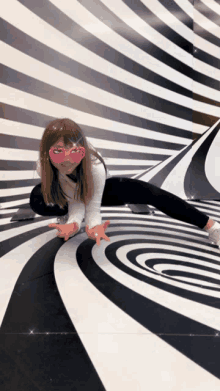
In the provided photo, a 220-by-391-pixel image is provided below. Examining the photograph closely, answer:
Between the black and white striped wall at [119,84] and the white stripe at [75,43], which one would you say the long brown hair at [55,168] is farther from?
the white stripe at [75,43]

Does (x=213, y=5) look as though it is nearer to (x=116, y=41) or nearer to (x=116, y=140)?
(x=116, y=41)


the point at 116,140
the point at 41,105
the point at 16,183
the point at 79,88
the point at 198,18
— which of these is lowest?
the point at 16,183

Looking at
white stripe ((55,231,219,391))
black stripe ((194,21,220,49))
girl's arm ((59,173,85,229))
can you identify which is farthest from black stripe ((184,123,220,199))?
white stripe ((55,231,219,391))

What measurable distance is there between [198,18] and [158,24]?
42 centimetres

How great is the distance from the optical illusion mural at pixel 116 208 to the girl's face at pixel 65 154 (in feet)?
1.08

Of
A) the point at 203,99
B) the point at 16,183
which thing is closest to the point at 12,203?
the point at 16,183

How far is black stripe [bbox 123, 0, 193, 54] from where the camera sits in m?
2.27

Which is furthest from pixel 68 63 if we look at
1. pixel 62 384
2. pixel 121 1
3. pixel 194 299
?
pixel 62 384

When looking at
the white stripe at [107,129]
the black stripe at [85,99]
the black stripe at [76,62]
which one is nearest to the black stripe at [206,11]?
the black stripe at [76,62]

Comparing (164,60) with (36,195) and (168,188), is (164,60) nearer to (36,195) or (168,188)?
(168,188)

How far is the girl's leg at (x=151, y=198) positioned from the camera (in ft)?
3.82

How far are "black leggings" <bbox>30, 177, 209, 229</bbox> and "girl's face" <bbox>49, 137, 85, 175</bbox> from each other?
296 millimetres

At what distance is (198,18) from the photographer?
2.46 m

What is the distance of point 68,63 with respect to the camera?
2.05m
